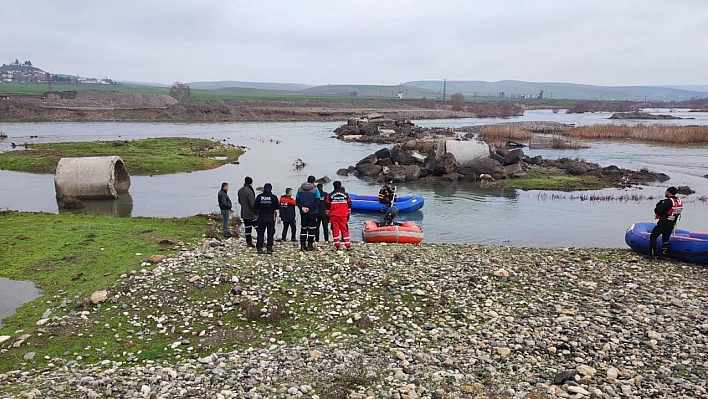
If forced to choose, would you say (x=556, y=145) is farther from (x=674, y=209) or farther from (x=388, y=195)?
(x=674, y=209)

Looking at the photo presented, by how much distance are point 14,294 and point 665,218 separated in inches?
737

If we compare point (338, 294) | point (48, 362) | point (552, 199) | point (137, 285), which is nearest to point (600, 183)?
point (552, 199)

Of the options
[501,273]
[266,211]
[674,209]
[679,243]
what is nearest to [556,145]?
[679,243]

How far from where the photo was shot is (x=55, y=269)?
14.1 metres

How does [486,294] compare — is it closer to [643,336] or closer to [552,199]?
[643,336]

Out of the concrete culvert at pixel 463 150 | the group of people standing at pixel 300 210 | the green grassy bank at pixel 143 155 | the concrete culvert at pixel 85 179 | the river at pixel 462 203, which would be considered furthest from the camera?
the concrete culvert at pixel 463 150

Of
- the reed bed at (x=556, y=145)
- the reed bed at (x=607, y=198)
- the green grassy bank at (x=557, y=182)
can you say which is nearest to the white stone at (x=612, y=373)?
the reed bed at (x=607, y=198)

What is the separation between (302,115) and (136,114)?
36.0m

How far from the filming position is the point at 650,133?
211 ft

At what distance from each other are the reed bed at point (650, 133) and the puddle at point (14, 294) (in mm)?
66822

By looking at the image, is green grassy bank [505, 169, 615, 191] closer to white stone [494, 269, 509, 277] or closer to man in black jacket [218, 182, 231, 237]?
white stone [494, 269, 509, 277]

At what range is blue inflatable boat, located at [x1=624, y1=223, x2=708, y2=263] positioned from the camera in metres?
15.9

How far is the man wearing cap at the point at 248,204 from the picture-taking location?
16047mm

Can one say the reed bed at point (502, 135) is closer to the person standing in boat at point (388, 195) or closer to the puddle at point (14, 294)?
the person standing in boat at point (388, 195)
